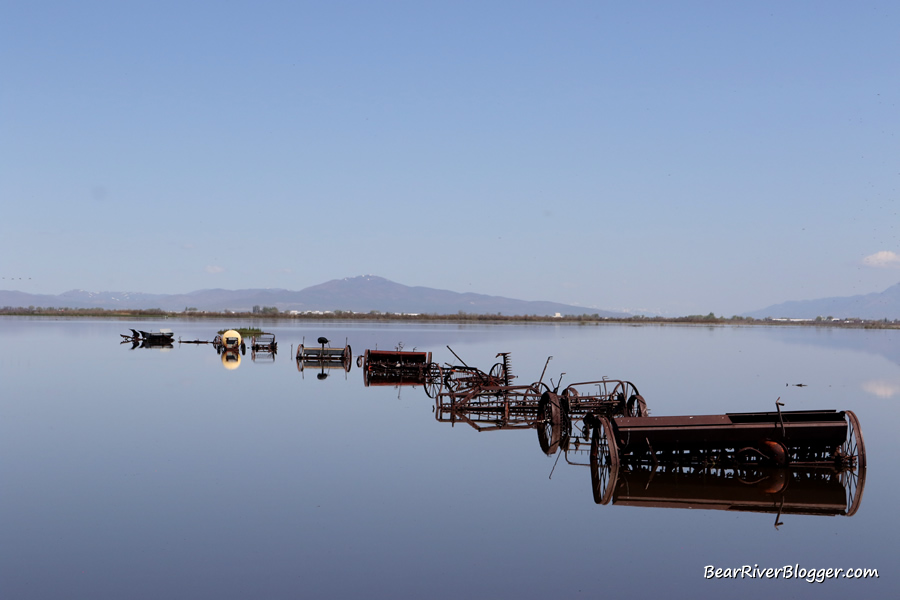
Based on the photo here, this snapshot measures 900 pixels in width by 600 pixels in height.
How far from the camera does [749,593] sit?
48.3 ft

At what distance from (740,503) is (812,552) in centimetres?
395

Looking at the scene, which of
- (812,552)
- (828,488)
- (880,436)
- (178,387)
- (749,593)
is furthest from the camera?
(178,387)

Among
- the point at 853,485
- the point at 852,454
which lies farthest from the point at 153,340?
the point at 853,485

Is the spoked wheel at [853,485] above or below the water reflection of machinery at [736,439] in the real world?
below

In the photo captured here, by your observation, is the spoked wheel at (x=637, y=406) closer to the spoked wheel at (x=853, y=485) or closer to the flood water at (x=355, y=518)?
the flood water at (x=355, y=518)

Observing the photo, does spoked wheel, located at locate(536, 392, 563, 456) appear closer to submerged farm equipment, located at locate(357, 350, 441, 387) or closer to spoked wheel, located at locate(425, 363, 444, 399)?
spoked wheel, located at locate(425, 363, 444, 399)


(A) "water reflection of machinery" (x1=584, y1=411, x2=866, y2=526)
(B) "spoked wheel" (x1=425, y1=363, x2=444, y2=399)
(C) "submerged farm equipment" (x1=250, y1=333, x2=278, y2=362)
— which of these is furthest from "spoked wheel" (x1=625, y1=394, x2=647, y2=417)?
(C) "submerged farm equipment" (x1=250, y1=333, x2=278, y2=362)

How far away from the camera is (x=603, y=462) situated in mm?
25156

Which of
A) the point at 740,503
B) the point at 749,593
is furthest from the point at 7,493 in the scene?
the point at 740,503

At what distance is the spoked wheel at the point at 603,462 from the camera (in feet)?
71.9

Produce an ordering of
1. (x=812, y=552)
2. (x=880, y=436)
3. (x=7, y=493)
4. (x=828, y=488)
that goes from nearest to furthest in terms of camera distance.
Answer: (x=812, y=552) < (x=7, y=493) < (x=828, y=488) < (x=880, y=436)

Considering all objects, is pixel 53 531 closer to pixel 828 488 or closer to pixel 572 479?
pixel 572 479

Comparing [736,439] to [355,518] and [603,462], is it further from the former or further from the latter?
[355,518]

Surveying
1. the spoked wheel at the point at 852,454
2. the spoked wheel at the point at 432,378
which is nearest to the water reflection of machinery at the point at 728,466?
the spoked wheel at the point at 852,454
